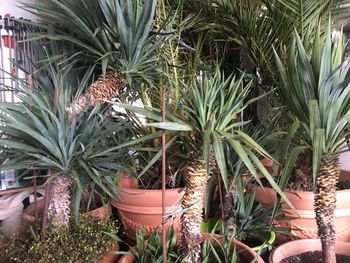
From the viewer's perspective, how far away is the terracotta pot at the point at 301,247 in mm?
1062

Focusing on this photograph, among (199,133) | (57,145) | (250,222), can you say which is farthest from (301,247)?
(57,145)

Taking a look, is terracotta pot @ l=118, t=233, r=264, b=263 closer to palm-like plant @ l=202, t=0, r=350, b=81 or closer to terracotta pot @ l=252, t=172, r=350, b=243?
terracotta pot @ l=252, t=172, r=350, b=243

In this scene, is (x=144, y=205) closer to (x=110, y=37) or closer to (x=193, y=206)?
(x=193, y=206)

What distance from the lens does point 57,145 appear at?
89 centimetres

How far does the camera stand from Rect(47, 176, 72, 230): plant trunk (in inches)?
37.9

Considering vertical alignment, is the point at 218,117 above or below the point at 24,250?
above

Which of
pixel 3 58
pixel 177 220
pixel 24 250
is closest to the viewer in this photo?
pixel 24 250

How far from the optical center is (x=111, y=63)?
111 cm

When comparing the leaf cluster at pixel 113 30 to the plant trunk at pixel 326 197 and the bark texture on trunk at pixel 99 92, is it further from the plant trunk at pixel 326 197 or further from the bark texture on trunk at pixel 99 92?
the plant trunk at pixel 326 197

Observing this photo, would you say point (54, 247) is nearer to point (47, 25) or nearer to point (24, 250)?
point (24, 250)

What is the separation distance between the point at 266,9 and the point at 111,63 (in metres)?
0.84

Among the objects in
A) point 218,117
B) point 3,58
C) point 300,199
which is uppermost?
point 3,58

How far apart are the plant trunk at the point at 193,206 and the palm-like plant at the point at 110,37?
16.0 inches

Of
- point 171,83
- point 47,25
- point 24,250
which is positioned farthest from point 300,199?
point 47,25
